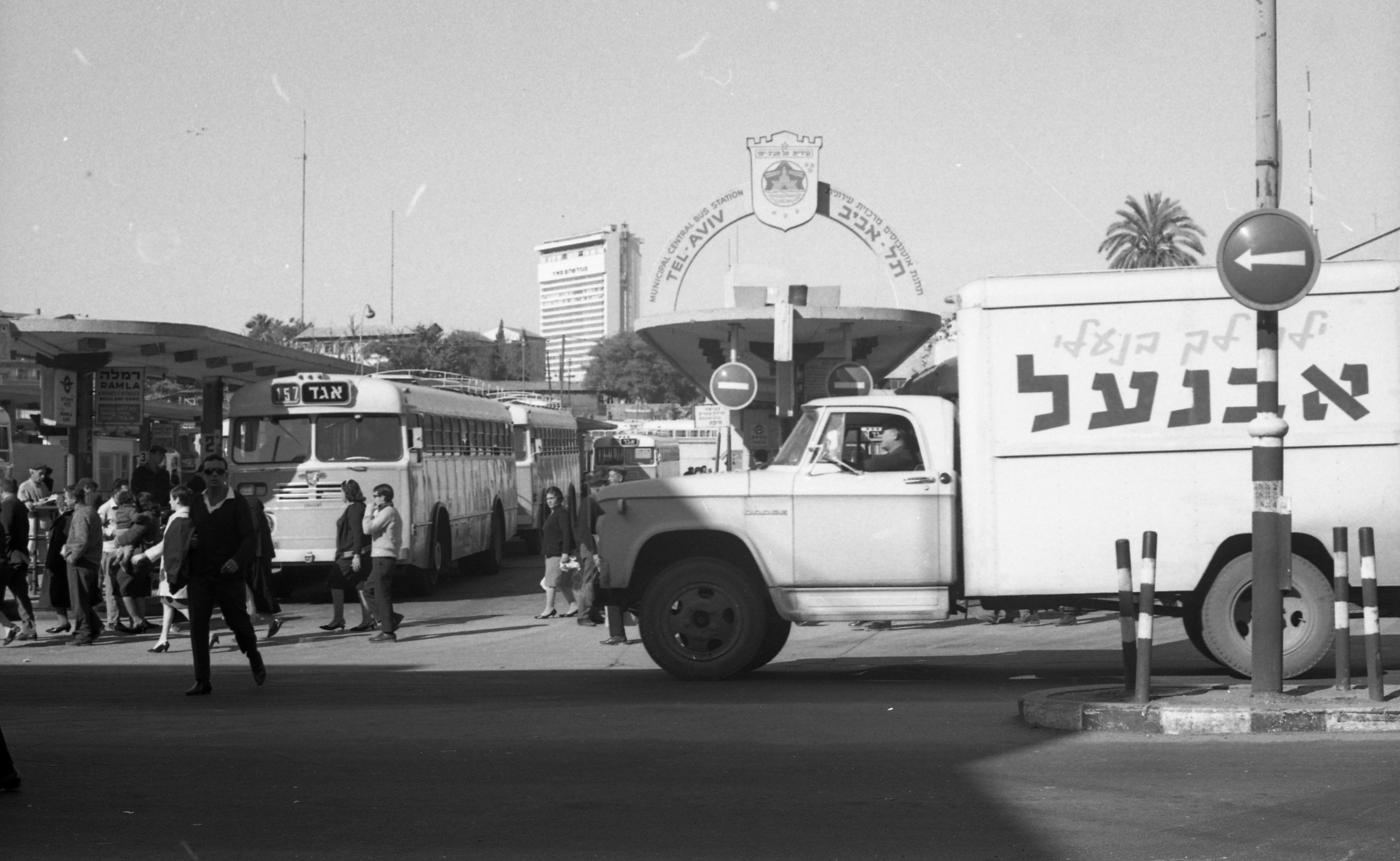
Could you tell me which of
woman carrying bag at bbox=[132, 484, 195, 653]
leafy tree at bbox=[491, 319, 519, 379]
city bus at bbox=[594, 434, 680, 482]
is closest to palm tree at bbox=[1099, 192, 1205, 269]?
city bus at bbox=[594, 434, 680, 482]

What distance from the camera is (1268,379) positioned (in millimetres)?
9633

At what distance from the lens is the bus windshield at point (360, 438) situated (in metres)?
22.9

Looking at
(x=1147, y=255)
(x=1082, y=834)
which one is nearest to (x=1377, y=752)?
(x=1082, y=834)

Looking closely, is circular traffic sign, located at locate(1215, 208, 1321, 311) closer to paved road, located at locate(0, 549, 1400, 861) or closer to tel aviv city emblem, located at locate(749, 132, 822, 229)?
paved road, located at locate(0, 549, 1400, 861)

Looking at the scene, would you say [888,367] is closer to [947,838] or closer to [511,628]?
[511,628]

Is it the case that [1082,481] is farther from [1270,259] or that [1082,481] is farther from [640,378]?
[640,378]

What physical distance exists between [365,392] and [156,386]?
44.2 meters

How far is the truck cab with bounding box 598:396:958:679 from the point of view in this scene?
41.0 ft

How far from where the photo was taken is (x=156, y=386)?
63969 millimetres

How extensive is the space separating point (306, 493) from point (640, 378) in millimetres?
121970

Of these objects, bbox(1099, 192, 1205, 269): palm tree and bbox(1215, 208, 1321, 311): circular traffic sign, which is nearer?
bbox(1215, 208, 1321, 311): circular traffic sign

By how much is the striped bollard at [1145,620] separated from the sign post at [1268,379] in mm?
623

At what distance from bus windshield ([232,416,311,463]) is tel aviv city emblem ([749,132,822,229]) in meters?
10.5

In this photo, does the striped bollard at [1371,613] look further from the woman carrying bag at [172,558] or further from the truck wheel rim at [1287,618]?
the woman carrying bag at [172,558]
